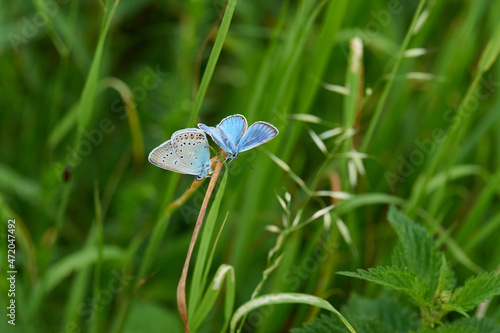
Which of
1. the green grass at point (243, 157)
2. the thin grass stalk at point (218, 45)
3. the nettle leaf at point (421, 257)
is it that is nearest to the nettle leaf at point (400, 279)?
the nettle leaf at point (421, 257)

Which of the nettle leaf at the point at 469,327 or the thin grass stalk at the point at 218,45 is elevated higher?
the thin grass stalk at the point at 218,45

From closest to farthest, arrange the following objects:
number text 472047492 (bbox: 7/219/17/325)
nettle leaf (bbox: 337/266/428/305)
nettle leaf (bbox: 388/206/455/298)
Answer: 1. nettle leaf (bbox: 337/266/428/305)
2. nettle leaf (bbox: 388/206/455/298)
3. number text 472047492 (bbox: 7/219/17/325)

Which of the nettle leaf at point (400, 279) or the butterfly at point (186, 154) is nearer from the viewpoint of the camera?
the butterfly at point (186, 154)

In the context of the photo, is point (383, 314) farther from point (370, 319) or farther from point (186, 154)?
point (186, 154)

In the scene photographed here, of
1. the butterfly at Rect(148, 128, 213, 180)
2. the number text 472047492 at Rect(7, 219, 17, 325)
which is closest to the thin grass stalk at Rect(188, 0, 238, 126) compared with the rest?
the butterfly at Rect(148, 128, 213, 180)

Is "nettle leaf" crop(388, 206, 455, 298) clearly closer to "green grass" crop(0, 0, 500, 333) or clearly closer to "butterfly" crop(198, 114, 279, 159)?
"green grass" crop(0, 0, 500, 333)

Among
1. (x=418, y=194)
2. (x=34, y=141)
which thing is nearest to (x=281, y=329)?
(x=418, y=194)

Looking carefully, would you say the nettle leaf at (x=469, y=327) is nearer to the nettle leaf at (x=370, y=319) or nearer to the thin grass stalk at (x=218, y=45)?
the nettle leaf at (x=370, y=319)
